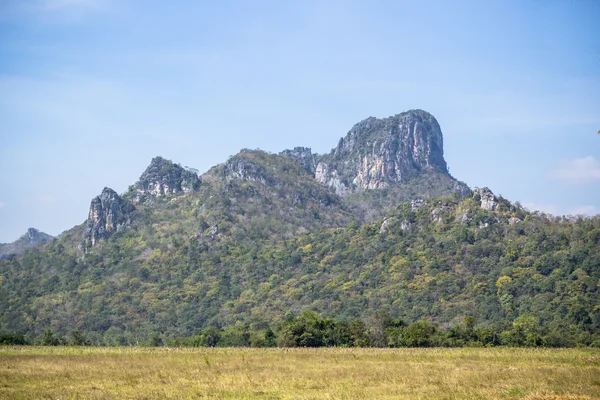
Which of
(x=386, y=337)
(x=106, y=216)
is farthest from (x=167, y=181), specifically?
(x=386, y=337)

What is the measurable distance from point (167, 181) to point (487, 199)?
288 ft

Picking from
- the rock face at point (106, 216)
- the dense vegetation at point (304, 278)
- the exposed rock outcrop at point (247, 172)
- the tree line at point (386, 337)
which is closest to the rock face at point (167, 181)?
the dense vegetation at point (304, 278)

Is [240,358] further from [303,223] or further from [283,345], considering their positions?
[303,223]

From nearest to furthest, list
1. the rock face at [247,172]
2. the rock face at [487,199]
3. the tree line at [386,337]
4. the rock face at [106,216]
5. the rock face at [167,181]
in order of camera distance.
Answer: the tree line at [386,337] < the rock face at [487,199] < the rock face at [106,216] < the rock face at [167,181] < the rock face at [247,172]

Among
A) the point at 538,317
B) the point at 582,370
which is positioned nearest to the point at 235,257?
the point at 538,317

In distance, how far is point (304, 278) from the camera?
130 metres

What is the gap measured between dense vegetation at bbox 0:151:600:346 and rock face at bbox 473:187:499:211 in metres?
1.96

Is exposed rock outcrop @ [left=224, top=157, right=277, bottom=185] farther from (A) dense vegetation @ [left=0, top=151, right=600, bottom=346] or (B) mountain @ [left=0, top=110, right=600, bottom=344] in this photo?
(A) dense vegetation @ [left=0, top=151, right=600, bottom=346]

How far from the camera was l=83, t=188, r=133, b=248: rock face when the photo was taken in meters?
162

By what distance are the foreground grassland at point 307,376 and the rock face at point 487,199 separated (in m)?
84.8

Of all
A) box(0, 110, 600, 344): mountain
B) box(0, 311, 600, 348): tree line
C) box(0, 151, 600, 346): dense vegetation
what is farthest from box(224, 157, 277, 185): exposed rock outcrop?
box(0, 311, 600, 348): tree line

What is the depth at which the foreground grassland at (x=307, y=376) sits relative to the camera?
27.4 meters

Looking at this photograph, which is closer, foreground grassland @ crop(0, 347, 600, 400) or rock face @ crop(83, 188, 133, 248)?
foreground grassland @ crop(0, 347, 600, 400)

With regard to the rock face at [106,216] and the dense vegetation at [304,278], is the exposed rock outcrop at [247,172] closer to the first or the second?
the dense vegetation at [304,278]
